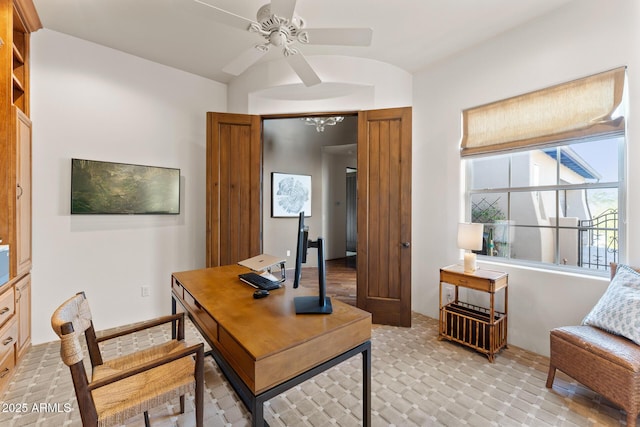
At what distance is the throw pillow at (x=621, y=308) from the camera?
1719mm

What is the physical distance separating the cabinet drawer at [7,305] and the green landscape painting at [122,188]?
0.95m

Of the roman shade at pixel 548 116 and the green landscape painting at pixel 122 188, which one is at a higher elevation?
the roman shade at pixel 548 116

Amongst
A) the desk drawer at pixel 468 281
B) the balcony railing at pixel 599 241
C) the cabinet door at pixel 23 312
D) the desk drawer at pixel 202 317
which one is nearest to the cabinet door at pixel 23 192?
the cabinet door at pixel 23 312

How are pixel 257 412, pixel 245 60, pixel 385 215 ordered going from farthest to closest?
pixel 385 215, pixel 245 60, pixel 257 412

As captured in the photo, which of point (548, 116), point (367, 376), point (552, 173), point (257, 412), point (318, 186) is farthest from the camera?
point (318, 186)

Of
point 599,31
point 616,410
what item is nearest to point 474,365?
point 616,410

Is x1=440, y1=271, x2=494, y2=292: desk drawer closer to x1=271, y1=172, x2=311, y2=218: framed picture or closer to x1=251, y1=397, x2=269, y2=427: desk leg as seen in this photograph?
x1=251, y1=397, x2=269, y2=427: desk leg

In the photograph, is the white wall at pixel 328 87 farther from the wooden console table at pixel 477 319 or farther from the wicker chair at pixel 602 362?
the wicker chair at pixel 602 362

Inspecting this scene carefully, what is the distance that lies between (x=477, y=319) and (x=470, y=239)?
2.40 feet

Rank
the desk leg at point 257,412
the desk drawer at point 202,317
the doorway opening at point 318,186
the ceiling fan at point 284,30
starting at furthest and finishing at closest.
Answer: the doorway opening at point 318,186 < the ceiling fan at point 284,30 < the desk drawer at point 202,317 < the desk leg at point 257,412

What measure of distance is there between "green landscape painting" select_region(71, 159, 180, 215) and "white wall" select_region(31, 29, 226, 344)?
10 cm

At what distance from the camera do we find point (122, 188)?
300 cm

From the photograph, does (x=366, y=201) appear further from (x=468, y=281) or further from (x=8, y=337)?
(x=8, y=337)

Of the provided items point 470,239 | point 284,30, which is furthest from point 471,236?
point 284,30
